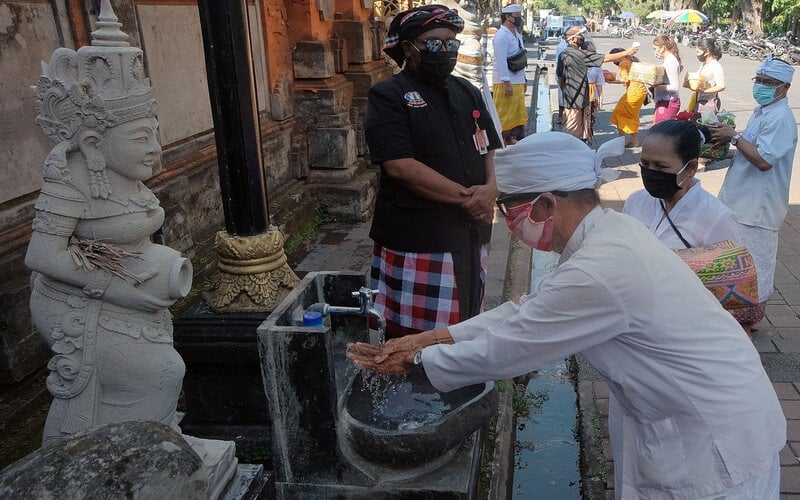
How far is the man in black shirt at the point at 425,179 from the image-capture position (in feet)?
9.20

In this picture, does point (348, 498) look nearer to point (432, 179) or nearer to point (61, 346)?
point (61, 346)

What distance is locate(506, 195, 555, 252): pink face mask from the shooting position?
1.98 m

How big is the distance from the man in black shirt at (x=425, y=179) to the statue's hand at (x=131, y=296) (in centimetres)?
120

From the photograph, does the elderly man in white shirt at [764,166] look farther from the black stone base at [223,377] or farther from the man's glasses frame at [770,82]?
the black stone base at [223,377]

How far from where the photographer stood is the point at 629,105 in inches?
375

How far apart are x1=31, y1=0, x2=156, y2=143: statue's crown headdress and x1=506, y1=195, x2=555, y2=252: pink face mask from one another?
48.9 inches

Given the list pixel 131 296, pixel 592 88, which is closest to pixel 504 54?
pixel 592 88

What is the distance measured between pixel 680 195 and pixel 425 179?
1.22 meters

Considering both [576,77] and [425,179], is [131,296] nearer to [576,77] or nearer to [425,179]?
[425,179]

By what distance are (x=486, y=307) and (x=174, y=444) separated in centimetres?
340

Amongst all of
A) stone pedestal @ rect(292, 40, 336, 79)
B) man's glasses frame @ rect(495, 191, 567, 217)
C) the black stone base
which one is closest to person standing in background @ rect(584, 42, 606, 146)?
stone pedestal @ rect(292, 40, 336, 79)

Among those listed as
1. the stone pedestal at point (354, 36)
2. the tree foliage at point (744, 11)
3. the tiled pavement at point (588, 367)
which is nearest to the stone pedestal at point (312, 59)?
the stone pedestal at point (354, 36)

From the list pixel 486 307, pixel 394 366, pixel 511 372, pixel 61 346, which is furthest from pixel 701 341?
pixel 486 307

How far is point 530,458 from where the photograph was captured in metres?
3.43
